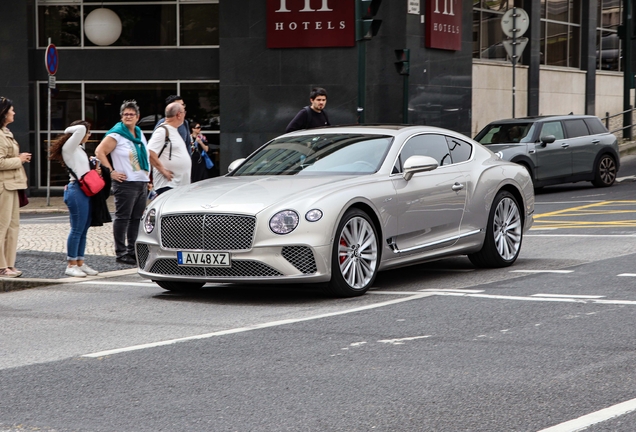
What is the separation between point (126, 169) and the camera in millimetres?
11359

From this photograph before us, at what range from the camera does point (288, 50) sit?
25.0 metres

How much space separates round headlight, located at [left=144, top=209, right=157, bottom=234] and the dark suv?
12.4 meters

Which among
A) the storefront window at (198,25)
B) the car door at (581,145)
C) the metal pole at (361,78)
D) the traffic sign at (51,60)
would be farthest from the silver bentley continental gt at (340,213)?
the storefront window at (198,25)

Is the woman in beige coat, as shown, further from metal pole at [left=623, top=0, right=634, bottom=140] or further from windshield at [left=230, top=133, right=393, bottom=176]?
metal pole at [left=623, top=0, right=634, bottom=140]

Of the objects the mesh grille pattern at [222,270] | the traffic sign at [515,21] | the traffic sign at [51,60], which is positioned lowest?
the mesh grille pattern at [222,270]

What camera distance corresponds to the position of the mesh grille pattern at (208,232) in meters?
8.37

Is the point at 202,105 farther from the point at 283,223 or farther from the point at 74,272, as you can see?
the point at 283,223

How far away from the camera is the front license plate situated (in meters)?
8.41

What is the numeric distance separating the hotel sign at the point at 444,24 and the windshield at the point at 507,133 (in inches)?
175

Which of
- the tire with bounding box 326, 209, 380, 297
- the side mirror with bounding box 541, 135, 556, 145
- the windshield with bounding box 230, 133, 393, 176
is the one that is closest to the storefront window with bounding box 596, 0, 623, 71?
the side mirror with bounding box 541, 135, 556, 145

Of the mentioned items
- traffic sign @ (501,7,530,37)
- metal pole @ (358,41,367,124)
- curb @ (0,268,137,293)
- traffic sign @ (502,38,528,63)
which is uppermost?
traffic sign @ (501,7,530,37)

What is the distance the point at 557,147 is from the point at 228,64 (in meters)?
8.20

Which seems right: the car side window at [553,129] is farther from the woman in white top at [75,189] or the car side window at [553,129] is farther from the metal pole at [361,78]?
the woman in white top at [75,189]

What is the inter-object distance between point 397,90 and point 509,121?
3.79 meters
